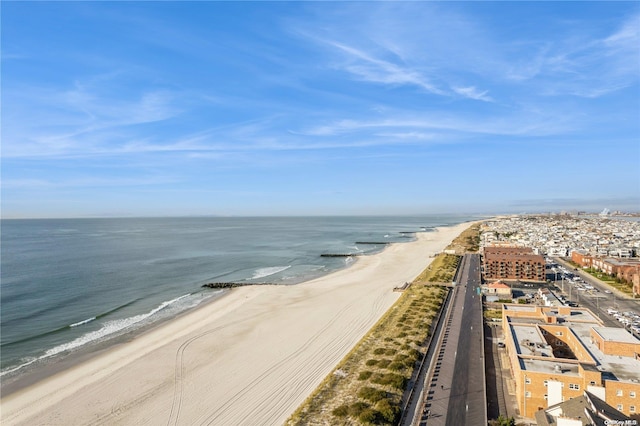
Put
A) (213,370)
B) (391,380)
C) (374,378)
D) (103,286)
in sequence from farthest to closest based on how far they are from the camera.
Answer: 1. (103,286)
2. (213,370)
3. (374,378)
4. (391,380)

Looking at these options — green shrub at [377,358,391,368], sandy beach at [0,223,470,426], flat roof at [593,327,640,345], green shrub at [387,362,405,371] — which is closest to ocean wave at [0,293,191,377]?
sandy beach at [0,223,470,426]

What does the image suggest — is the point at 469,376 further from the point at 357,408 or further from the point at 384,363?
the point at 357,408

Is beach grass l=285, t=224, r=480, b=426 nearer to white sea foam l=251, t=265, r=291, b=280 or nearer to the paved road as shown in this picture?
the paved road

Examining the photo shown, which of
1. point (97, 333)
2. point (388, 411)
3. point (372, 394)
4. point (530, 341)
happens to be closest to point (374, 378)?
point (372, 394)

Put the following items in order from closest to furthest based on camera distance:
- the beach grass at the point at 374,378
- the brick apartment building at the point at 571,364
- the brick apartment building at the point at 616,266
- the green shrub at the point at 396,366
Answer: the brick apartment building at the point at 571,364, the beach grass at the point at 374,378, the green shrub at the point at 396,366, the brick apartment building at the point at 616,266

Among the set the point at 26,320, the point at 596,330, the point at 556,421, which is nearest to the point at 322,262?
the point at 26,320

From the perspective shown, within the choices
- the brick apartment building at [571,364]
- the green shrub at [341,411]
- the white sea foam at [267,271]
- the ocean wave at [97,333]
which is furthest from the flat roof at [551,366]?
the white sea foam at [267,271]

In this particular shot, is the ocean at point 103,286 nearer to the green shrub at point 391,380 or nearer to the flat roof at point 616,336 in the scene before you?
the green shrub at point 391,380
